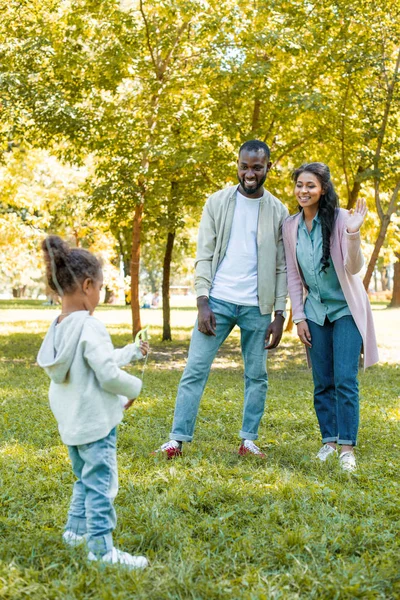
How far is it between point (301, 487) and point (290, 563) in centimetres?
103

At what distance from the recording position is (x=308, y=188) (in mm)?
4891

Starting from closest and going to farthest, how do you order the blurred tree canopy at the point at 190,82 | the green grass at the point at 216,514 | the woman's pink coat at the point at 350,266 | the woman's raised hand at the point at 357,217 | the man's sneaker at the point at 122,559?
→ 1. the green grass at the point at 216,514
2. the man's sneaker at the point at 122,559
3. the woman's raised hand at the point at 357,217
4. the woman's pink coat at the point at 350,266
5. the blurred tree canopy at the point at 190,82

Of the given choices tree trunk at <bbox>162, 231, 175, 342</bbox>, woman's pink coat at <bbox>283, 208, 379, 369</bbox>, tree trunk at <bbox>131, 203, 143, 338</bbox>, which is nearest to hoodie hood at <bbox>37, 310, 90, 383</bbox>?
woman's pink coat at <bbox>283, 208, 379, 369</bbox>

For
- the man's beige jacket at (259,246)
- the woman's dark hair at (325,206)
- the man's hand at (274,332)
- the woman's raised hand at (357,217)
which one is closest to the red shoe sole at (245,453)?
the man's hand at (274,332)

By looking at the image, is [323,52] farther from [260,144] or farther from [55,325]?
[55,325]

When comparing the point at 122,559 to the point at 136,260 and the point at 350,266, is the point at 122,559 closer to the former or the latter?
the point at 350,266

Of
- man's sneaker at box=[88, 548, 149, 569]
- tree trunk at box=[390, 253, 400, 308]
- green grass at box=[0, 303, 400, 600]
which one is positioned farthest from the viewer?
tree trunk at box=[390, 253, 400, 308]

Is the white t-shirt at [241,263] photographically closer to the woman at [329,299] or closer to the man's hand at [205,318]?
the man's hand at [205,318]

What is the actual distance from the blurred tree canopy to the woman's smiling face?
514cm

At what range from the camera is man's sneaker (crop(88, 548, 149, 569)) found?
2.98 metres

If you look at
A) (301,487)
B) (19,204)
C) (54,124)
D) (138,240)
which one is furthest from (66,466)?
(19,204)

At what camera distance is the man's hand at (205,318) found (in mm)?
4895

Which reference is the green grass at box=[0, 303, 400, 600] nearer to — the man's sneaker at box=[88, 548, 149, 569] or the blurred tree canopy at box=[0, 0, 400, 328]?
the man's sneaker at box=[88, 548, 149, 569]

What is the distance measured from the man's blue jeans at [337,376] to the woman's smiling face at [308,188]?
0.86 m
